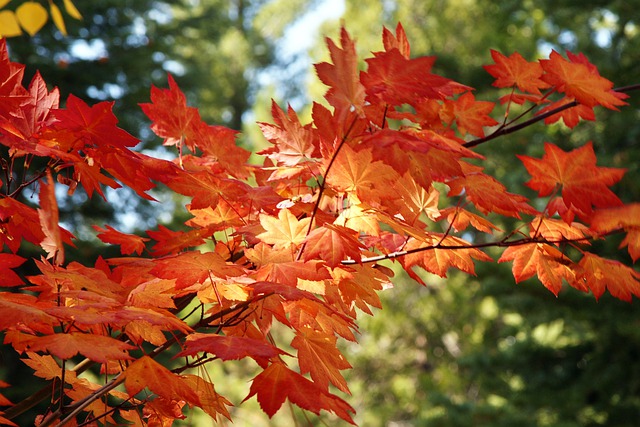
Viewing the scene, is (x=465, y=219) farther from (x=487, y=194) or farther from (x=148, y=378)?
(x=148, y=378)

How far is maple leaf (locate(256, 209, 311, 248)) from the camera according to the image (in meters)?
0.77

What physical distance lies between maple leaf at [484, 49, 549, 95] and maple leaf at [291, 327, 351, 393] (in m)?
0.49

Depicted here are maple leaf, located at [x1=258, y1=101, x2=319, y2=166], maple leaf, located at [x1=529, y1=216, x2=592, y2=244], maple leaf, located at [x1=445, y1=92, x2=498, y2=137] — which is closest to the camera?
maple leaf, located at [x1=258, y1=101, x2=319, y2=166]

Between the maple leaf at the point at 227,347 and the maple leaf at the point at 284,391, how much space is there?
2.1 inches

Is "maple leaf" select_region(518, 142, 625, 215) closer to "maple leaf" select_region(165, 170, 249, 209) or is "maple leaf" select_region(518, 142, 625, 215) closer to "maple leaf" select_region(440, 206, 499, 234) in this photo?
"maple leaf" select_region(440, 206, 499, 234)

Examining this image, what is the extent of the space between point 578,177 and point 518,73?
298 millimetres

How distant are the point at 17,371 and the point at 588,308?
4412mm

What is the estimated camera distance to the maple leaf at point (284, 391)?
700 millimetres

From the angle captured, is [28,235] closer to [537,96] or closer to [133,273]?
[133,273]

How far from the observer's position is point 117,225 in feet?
20.4

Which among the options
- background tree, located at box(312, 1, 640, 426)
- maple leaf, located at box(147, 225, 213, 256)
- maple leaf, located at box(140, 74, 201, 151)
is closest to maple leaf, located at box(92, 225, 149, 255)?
maple leaf, located at box(147, 225, 213, 256)

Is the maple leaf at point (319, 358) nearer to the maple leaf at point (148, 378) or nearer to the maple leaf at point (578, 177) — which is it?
the maple leaf at point (148, 378)

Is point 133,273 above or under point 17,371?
above

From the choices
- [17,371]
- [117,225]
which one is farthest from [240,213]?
[117,225]
